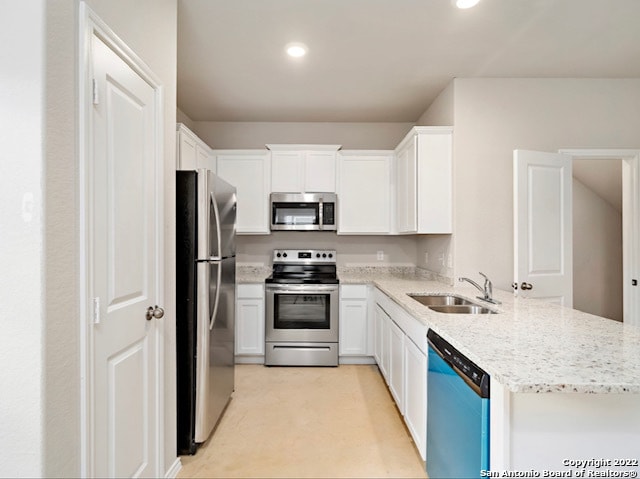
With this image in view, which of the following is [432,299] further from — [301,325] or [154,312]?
[154,312]

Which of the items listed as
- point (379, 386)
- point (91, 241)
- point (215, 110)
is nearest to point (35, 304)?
point (91, 241)

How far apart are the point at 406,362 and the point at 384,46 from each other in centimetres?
228

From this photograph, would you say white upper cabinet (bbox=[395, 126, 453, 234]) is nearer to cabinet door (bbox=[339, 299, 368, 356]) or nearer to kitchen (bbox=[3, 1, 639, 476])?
kitchen (bbox=[3, 1, 639, 476])

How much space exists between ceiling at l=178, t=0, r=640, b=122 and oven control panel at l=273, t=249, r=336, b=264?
1675 millimetres

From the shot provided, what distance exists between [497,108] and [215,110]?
2.87 metres

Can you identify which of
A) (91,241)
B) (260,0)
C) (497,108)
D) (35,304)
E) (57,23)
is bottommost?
(35,304)

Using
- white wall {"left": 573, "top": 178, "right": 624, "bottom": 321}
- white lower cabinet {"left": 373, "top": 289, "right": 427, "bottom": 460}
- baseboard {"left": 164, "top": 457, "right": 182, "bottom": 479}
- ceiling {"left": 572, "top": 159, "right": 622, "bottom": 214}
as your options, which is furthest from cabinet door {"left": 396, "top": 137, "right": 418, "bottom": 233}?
white wall {"left": 573, "top": 178, "right": 624, "bottom": 321}

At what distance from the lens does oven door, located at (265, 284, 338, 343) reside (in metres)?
3.47

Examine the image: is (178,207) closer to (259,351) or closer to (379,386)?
(259,351)

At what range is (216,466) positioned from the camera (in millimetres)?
1968

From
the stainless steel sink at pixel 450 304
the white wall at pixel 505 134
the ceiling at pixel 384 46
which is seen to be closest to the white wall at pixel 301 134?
the ceiling at pixel 384 46

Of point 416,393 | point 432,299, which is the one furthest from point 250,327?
point 416,393

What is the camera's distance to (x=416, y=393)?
6.55 feet

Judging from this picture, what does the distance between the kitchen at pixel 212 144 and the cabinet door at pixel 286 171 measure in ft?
1.51
